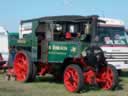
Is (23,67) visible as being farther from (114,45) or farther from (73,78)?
(114,45)

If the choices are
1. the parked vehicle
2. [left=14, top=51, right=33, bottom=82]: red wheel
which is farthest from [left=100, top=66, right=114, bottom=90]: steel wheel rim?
[left=14, top=51, right=33, bottom=82]: red wheel

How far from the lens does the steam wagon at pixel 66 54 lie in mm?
12453

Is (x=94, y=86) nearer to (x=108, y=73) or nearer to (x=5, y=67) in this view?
(x=108, y=73)

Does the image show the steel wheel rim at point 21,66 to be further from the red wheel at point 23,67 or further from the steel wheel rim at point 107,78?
the steel wheel rim at point 107,78

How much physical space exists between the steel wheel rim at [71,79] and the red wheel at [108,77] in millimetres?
928

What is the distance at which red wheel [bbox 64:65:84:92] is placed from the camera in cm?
1200

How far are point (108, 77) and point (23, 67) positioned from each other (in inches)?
128

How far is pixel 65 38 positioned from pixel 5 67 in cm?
574

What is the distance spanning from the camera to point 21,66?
14.9m

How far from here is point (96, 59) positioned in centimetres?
1247

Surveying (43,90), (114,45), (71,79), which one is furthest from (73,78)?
(114,45)

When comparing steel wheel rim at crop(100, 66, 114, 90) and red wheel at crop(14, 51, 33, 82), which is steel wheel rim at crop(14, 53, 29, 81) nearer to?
red wheel at crop(14, 51, 33, 82)

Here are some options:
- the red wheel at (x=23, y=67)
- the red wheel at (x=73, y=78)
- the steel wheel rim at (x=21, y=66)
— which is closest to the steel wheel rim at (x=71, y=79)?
the red wheel at (x=73, y=78)

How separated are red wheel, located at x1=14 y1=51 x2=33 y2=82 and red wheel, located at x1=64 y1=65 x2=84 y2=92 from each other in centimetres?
185
